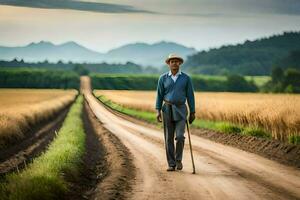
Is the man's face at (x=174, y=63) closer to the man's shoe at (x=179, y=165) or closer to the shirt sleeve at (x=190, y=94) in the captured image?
the shirt sleeve at (x=190, y=94)

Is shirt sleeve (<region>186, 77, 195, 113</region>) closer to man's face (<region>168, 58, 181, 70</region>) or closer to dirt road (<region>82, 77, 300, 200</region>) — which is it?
man's face (<region>168, 58, 181, 70</region>)

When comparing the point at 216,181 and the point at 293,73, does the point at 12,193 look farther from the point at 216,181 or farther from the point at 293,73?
the point at 293,73

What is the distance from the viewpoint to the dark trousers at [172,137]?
13.4 metres

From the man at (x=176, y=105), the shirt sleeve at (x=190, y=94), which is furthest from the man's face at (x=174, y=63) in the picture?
the shirt sleeve at (x=190, y=94)

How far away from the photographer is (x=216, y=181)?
441 inches

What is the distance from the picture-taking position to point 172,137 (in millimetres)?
13570

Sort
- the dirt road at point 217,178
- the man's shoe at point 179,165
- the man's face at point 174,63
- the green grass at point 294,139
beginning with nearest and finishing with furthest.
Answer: the dirt road at point 217,178
the man's face at point 174,63
the man's shoe at point 179,165
the green grass at point 294,139

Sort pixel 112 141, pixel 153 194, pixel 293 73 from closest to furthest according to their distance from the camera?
pixel 153 194
pixel 112 141
pixel 293 73

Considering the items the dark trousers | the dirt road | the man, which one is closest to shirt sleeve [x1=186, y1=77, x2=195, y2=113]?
the man

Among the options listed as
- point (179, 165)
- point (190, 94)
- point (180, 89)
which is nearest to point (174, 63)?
point (180, 89)

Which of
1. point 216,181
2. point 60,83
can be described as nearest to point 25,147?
point 216,181

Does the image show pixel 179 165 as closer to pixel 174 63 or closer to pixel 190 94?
pixel 190 94

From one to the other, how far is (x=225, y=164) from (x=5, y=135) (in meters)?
14.6

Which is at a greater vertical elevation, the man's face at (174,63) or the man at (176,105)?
the man's face at (174,63)
